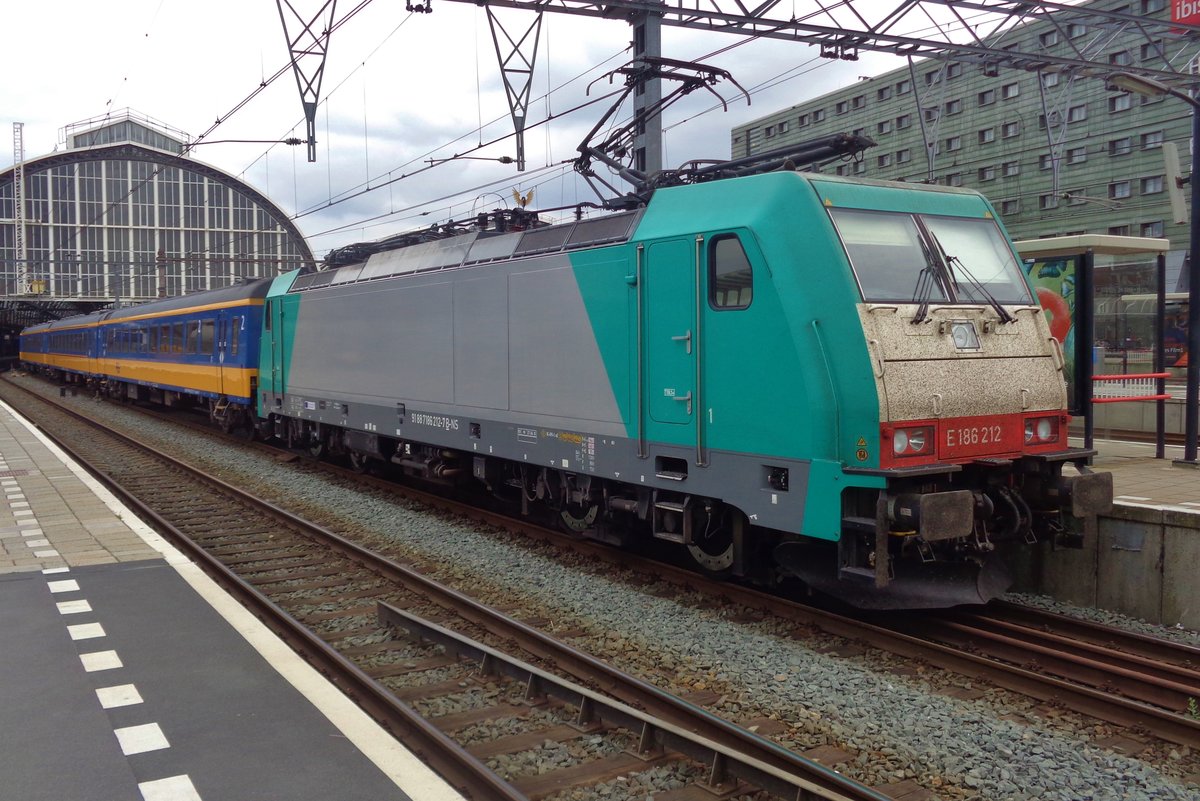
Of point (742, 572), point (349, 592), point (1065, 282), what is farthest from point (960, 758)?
point (1065, 282)

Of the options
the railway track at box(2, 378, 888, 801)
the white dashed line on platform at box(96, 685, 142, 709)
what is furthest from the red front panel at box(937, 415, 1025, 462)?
the white dashed line on platform at box(96, 685, 142, 709)

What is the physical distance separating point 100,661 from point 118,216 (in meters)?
76.7

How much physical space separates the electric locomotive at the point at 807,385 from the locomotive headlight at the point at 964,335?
0.06ft

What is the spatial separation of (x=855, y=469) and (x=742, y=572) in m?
1.69

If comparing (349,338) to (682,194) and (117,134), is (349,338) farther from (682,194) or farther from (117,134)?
(117,134)

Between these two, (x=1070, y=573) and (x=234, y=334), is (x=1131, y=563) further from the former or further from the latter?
(x=234, y=334)

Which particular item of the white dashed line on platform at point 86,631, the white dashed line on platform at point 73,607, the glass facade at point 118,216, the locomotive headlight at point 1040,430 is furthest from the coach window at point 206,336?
the glass facade at point 118,216

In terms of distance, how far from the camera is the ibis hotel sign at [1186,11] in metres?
19.0

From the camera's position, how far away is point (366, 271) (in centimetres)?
1438

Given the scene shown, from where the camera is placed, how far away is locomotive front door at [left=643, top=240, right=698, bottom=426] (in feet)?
25.3

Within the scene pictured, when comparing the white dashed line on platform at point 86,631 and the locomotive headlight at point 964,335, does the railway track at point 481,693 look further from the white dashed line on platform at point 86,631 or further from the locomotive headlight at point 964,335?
the locomotive headlight at point 964,335

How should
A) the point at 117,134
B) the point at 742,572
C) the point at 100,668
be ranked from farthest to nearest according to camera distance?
the point at 117,134, the point at 742,572, the point at 100,668

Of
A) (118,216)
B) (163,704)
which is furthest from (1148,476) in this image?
(118,216)

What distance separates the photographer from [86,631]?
684 centimetres
